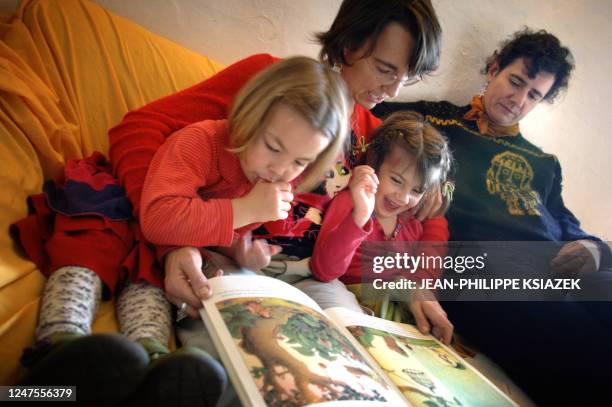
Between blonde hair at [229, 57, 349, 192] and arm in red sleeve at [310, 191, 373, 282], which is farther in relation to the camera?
arm in red sleeve at [310, 191, 373, 282]

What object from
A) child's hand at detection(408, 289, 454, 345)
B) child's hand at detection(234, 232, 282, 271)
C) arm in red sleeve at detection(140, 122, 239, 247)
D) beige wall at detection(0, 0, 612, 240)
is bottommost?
child's hand at detection(408, 289, 454, 345)

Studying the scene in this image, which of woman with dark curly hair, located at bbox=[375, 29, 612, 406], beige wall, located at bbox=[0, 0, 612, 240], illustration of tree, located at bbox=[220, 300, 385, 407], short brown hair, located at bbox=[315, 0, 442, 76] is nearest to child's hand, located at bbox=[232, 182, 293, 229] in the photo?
illustration of tree, located at bbox=[220, 300, 385, 407]

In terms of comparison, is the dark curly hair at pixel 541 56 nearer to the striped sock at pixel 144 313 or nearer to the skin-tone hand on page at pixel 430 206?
the skin-tone hand on page at pixel 430 206

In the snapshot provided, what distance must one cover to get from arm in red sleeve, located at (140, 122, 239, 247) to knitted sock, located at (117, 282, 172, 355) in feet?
0.26

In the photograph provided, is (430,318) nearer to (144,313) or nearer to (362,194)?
(362,194)

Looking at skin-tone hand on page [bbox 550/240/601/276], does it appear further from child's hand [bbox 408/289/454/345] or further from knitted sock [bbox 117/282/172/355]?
knitted sock [bbox 117/282/172/355]

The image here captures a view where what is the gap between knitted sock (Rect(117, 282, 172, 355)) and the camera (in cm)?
56

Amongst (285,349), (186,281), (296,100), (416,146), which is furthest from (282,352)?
(416,146)

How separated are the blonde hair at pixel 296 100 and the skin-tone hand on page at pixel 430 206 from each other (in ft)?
1.44

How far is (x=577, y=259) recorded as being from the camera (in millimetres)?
1180

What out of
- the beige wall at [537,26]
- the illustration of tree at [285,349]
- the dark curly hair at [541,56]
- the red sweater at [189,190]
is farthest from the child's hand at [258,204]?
the dark curly hair at [541,56]

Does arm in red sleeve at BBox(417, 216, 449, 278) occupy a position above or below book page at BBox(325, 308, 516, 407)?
above

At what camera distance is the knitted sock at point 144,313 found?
56 centimetres

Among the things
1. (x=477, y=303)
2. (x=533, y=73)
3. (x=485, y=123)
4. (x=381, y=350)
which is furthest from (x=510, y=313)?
(x=533, y=73)
